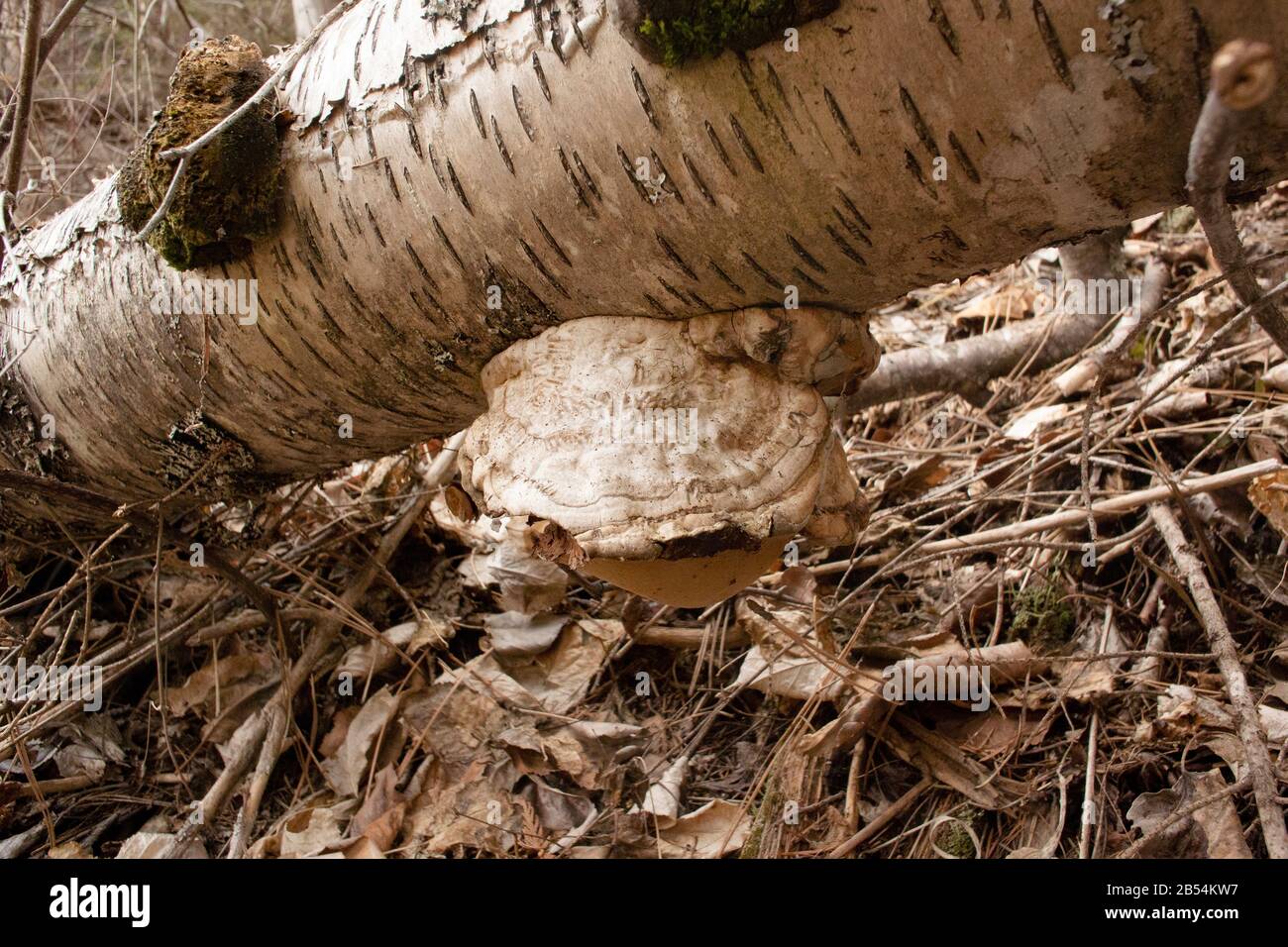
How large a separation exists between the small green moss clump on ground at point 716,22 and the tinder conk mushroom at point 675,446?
435mm

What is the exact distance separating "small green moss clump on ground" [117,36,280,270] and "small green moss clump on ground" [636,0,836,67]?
844 mm

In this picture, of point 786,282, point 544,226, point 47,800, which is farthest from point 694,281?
point 47,800

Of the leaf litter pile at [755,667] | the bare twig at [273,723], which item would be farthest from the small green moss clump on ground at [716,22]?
the bare twig at [273,723]

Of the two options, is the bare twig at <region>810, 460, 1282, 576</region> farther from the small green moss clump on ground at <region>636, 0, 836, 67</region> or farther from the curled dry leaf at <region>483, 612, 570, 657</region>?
the small green moss clump on ground at <region>636, 0, 836, 67</region>

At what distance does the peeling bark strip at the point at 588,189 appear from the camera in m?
1.06

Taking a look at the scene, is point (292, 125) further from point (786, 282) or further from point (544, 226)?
point (786, 282)

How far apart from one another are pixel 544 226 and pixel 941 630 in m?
1.44

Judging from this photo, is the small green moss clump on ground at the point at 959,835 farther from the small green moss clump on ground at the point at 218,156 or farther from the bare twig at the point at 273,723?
the small green moss clump on ground at the point at 218,156

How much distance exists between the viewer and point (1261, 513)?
82.8 inches

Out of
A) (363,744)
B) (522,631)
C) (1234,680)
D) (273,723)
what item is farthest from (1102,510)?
(273,723)

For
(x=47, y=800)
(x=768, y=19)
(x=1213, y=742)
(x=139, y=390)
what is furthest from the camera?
(x=47, y=800)

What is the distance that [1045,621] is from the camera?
223 cm

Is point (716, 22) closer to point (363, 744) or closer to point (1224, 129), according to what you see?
point (1224, 129)

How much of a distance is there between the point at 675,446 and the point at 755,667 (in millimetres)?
1080
